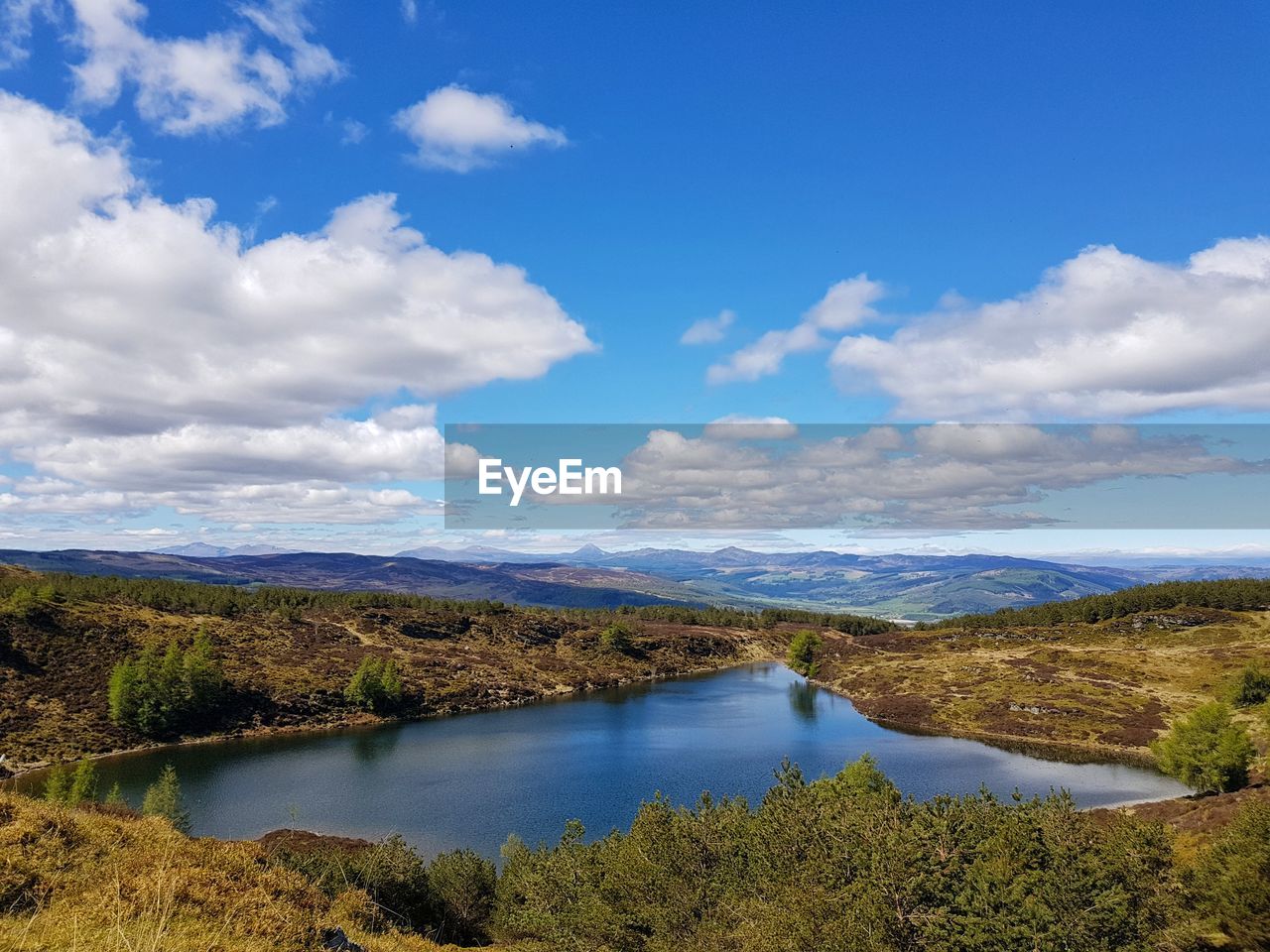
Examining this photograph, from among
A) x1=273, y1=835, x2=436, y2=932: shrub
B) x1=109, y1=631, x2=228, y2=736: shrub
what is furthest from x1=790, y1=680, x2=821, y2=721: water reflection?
x1=109, y1=631, x2=228, y2=736: shrub

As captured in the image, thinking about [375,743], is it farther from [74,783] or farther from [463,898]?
[463,898]

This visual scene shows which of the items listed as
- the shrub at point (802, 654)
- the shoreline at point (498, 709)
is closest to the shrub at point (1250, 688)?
the shoreline at point (498, 709)

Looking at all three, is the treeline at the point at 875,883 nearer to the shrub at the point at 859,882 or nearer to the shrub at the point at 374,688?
the shrub at the point at 859,882

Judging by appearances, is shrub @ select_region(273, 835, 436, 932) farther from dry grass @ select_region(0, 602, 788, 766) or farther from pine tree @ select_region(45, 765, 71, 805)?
dry grass @ select_region(0, 602, 788, 766)

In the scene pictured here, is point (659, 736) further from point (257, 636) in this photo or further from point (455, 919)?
point (257, 636)

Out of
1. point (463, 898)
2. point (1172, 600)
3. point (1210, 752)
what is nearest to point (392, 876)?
point (463, 898)
